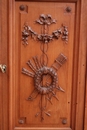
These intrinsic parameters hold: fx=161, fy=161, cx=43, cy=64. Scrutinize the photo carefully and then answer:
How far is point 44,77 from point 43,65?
8 centimetres

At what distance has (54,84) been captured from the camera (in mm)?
990

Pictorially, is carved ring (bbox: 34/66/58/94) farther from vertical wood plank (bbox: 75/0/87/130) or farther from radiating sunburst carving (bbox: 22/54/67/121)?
vertical wood plank (bbox: 75/0/87/130)

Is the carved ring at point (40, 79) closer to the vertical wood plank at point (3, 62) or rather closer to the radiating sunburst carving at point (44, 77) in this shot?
the radiating sunburst carving at point (44, 77)

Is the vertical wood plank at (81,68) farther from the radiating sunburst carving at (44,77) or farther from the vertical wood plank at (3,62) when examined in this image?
the vertical wood plank at (3,62)

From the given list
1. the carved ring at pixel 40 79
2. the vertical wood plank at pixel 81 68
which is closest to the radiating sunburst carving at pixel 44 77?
the carved ring at pixel 40 79

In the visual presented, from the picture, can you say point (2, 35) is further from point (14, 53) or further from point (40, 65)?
point (40, 65)

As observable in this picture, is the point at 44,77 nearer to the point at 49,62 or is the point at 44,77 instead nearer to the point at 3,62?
the point at 49,62

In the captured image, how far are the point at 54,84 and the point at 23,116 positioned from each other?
11.3 inches

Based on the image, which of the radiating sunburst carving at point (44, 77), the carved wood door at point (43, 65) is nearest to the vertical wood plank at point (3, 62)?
the carved wood door at point (43, 65)

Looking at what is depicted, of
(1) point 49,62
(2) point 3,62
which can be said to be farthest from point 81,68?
(2) point 3,62

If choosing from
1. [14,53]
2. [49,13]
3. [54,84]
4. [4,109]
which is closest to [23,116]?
[4,109]

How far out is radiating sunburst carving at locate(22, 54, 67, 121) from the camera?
98cm

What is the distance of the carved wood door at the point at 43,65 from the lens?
37.9 inches

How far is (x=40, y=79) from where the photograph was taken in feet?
3.26
